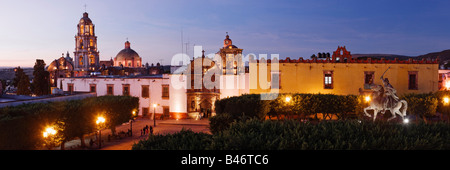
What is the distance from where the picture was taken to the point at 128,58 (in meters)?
95.7

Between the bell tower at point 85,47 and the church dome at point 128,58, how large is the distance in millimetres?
13098

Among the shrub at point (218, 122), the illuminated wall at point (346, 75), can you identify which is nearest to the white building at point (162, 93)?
the illuminated wall at point (346, 75)

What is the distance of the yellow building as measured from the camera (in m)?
32.0

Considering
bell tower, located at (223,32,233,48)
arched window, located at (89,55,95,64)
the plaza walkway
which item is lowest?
the plaza walkway

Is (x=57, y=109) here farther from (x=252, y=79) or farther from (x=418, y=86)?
(x=418, y=86)

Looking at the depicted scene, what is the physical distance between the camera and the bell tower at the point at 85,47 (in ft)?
255

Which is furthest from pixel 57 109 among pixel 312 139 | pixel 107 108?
pixel 312 139

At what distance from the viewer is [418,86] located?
31953 millimetres

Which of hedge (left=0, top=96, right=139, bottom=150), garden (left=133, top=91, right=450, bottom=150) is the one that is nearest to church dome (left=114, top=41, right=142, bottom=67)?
hedge (left=0, top=96, right=139, bottom=150)

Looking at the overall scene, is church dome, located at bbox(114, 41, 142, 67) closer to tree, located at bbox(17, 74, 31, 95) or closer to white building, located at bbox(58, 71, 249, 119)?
tree, located at bbox(17, 74, 31, 95)

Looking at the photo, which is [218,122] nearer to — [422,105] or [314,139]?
[314,139]

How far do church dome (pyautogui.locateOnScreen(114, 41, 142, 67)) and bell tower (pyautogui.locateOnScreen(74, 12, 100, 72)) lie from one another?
1310 cm

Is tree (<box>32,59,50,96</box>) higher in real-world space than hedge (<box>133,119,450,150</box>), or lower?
higher

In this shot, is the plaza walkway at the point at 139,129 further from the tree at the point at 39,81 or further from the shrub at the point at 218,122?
the tree at the point at 39,81
